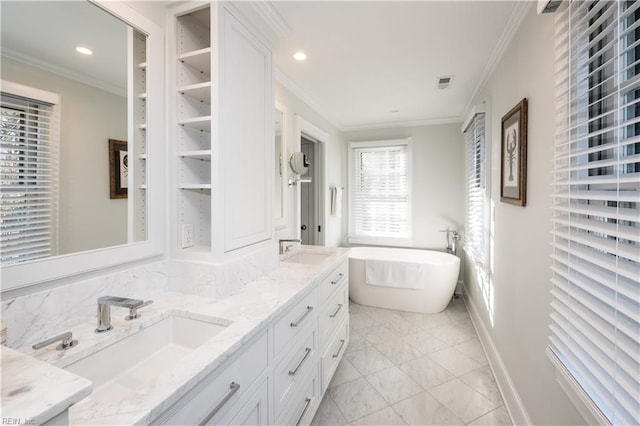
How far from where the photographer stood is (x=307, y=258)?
8.36 feet

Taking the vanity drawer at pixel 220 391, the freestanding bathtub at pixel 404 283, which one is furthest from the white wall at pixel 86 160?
the freestanding bathtub at pixel 404 283

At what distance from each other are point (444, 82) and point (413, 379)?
2.65 meters

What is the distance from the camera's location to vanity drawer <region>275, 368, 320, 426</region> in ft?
4.57

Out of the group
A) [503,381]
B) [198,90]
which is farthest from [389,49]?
[503,381]

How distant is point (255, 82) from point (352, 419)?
218cm

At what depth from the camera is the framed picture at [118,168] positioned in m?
1.25

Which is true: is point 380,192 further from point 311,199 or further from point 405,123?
point 311,199

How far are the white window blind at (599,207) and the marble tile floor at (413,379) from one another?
0.99m

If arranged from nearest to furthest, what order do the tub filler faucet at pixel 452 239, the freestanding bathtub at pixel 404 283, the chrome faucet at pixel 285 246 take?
the chrome faucet at pixel 285 246 < the freestanding bathtub at pixel 404 283 < the tub filler faucet at pixel 452 239

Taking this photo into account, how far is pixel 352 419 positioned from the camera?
1.83 metres

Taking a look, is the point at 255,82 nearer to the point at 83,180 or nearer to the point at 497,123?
the point at 83,180

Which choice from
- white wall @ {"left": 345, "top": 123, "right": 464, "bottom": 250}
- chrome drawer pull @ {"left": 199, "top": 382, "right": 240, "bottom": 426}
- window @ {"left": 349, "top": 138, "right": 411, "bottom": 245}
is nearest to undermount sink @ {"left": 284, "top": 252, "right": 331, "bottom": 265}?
chrome drawer pull @ {"left": 199, "top": 382, "right": 240, "bottom": 426}

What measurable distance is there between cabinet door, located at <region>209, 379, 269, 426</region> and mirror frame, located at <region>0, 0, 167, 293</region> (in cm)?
79

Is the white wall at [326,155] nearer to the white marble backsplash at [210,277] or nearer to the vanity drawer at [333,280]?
the vanity drawer at [333,280]
